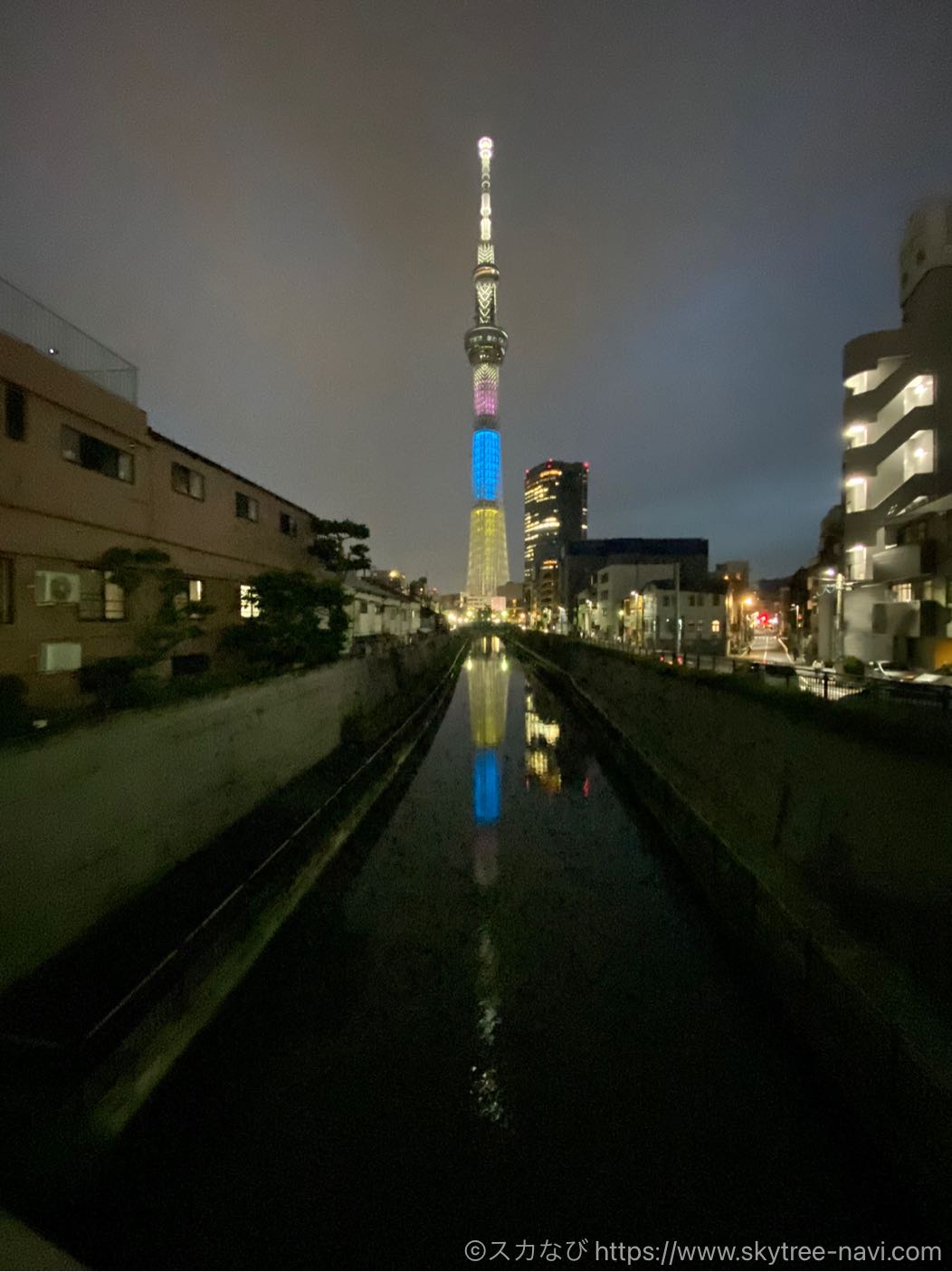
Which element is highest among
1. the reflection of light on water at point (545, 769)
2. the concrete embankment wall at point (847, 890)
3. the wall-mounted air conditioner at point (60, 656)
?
the wall-mounted air conditioner at point (60, 656)

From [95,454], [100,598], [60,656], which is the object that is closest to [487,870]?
[60,656]

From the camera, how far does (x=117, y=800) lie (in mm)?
6285

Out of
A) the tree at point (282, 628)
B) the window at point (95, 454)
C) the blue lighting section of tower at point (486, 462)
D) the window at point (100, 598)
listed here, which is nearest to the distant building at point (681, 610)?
the tree at point (282, 628)

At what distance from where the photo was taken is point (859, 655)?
2545 centimetres

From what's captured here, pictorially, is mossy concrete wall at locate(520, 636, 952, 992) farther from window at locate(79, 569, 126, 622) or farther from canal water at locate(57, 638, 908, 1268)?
window at locate(79, 569, 126, 622)

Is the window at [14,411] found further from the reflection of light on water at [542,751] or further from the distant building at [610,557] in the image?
the distant building at [610,557]

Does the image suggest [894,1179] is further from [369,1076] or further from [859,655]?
[859,655]

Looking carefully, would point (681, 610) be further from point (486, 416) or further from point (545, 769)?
point (486, 416)

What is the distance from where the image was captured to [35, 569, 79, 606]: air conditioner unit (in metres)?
9.44

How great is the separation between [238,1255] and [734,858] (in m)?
6.07

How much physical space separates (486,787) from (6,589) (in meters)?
10.6

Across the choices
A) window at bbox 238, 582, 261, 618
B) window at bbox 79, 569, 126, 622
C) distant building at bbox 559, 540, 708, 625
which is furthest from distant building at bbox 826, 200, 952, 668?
distant building at bbox 559, 540, 708, 625

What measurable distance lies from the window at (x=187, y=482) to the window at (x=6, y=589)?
486 cm

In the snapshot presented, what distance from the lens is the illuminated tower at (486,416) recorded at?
146375 millimetres
